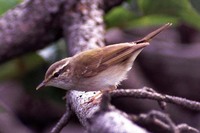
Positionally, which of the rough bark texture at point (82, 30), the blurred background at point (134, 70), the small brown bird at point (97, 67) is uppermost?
the rough bark texture at point (82, 30)

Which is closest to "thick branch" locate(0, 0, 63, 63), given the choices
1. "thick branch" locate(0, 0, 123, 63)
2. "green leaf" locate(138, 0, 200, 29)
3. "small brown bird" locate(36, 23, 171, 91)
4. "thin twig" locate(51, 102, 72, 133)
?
"thick branch" locate(0, 0, 123, 63)

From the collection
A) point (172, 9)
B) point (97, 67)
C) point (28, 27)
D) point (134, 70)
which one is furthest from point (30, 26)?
point (134, 70)

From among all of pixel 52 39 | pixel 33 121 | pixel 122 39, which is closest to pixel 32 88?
pixel 52 39

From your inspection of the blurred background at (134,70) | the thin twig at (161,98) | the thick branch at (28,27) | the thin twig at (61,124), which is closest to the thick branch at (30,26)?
the thick branch at (28,27)

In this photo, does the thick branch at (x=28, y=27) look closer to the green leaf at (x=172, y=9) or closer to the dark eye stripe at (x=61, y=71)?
the dark eye stripe at (x=61, y=71)

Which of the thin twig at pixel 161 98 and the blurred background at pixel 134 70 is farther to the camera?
the blurred background at pixel 134 70

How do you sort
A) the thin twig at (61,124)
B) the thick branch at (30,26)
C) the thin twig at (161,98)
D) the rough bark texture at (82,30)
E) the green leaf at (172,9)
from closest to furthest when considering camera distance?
the thin twig at (161,98), the thin twig at (61,124), the rough bark texture at (82,30), the thick branch at (30,26), the green leaf at (172,9)

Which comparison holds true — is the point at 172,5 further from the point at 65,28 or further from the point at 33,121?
the point at 33,121

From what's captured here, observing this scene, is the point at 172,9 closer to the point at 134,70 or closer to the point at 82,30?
the point at 82,30
